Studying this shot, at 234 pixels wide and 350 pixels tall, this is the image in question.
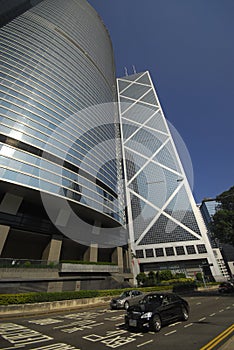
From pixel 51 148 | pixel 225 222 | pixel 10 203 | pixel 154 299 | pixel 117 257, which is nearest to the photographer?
pixel 154 299

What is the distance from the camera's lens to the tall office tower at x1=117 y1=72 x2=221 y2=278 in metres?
63.6

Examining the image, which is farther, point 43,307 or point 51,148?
point 51,148

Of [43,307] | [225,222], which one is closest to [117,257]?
[225,222]

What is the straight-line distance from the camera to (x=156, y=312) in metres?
7.97

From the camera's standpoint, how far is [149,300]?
930 centimetres

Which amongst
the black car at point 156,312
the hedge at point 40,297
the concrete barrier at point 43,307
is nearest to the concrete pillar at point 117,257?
the hedge at point 40,297

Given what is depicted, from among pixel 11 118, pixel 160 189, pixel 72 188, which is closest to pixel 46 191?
pixel 72 188

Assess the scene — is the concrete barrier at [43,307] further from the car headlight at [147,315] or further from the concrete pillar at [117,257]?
the concrete pillar at [117,257]

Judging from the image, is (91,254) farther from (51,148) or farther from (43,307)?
(51,148)

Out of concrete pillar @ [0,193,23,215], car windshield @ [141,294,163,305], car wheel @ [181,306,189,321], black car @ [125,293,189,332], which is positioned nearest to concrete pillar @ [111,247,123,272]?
concrete pillar @ [0,193,23,215]

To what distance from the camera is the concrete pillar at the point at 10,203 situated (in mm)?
26531

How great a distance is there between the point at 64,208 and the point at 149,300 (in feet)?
82.4

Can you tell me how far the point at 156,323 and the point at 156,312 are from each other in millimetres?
382

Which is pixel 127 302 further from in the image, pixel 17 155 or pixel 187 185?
pixel 187 185
